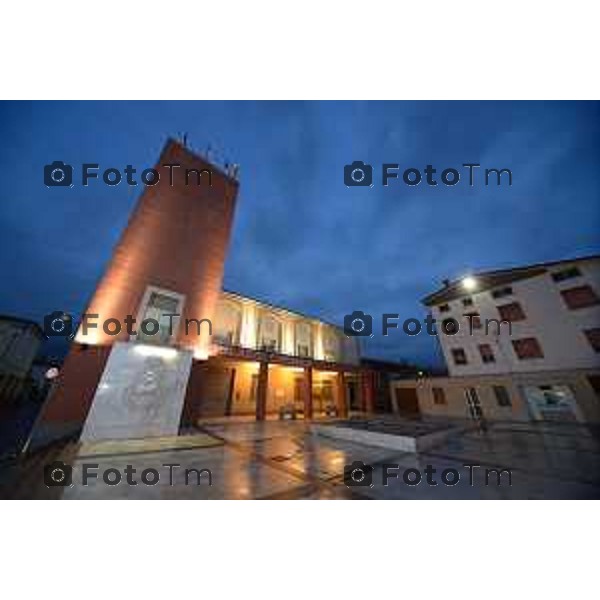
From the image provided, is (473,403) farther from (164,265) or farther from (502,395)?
(164,265)

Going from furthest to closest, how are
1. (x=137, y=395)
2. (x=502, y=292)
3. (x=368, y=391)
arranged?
(x=368, y=391) < (x=502, y=292) < (x=137, y=395)

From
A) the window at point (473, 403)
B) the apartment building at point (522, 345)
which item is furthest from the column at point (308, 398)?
the window at point (473, 403)

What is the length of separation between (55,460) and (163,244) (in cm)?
957

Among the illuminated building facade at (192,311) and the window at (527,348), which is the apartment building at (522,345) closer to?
the window at (527,348)

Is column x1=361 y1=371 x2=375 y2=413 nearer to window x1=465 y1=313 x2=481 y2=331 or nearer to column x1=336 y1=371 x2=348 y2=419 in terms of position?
column x1=336 y1=371 x2=348 y2=419

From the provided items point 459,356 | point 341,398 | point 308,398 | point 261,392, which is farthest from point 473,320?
point 261,392

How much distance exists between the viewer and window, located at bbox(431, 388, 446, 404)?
21.2 meters

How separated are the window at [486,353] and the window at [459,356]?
1209mm

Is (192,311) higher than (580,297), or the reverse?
(580,297)

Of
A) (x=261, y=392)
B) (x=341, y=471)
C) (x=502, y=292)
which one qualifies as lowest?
(x=341, y=471)

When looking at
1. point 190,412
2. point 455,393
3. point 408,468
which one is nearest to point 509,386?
point 455,393

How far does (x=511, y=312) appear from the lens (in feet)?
62.4

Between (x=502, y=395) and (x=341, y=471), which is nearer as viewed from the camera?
(x=341, y=471)

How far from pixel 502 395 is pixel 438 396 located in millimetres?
4545
